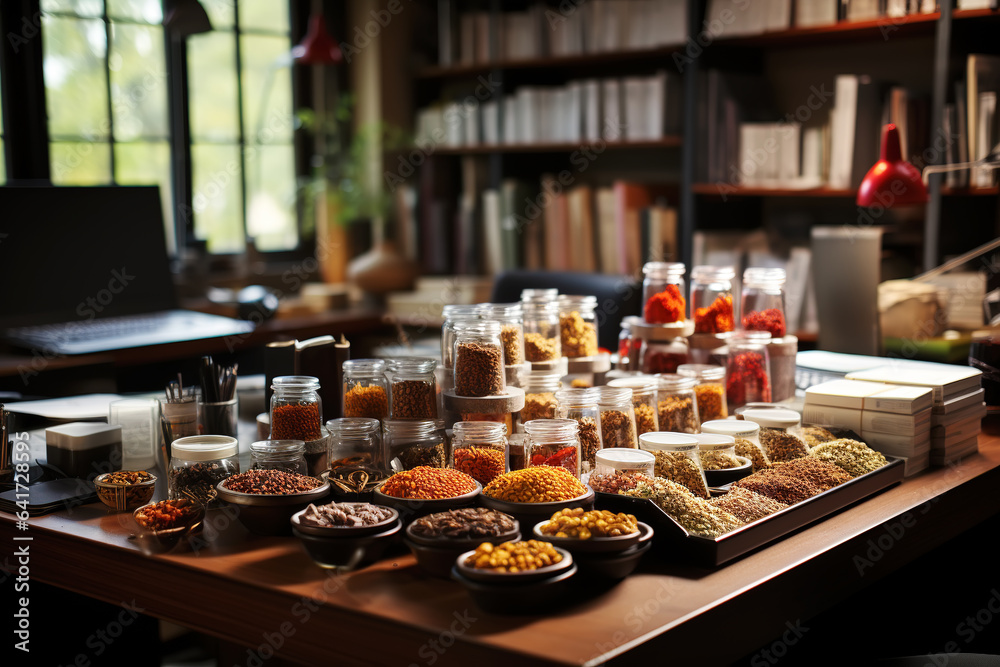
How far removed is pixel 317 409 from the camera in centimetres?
173

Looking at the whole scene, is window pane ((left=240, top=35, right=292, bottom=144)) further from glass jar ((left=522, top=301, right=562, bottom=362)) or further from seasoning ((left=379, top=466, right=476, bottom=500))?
seasoning ((left=379, top=466, right=476, bottom=500))

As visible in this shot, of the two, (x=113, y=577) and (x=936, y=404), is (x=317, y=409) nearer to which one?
(x=113, y=577)

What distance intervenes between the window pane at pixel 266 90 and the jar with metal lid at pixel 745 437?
313 centimetres

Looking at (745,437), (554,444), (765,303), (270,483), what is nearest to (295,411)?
(270,483)

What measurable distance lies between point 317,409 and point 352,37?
11.1 ft

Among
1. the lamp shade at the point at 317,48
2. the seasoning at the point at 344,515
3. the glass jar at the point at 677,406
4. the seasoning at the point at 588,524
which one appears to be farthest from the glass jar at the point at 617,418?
the lamp shade at the point at 317,48

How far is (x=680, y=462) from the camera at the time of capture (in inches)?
63.5

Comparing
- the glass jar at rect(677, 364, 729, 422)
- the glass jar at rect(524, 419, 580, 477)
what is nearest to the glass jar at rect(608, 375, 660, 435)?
the glass jar at rect(677, 364, 729, 422)

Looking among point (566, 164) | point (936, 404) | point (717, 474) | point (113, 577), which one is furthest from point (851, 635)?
point (566, 164)

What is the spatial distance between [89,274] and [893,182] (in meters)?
2.62

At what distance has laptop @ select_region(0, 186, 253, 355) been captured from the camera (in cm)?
324

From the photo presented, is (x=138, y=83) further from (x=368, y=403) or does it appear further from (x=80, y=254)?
(x=368, y=403)

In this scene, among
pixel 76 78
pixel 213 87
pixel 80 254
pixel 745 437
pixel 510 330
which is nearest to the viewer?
pixel 745 437

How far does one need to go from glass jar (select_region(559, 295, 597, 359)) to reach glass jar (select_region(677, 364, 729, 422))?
8.5 inches
